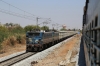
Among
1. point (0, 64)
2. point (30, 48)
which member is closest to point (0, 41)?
point (30, 48)

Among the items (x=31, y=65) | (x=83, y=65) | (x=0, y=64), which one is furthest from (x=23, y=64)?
(x=83, y=65)

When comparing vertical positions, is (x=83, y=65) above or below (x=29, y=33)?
below

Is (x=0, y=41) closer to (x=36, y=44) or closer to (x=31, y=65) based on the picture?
(x=36, y=44)

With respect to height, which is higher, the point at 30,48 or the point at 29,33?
the point at 29,33

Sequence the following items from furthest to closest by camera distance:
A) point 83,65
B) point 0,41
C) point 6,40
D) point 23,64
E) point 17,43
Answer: point 17,43 < point 6,40 < point 0,41 < point 23,64 < point 83,65

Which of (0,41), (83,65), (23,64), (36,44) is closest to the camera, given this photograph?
(83,65)

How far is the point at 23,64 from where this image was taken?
46.4 ft

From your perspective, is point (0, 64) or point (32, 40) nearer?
point (0, 64)

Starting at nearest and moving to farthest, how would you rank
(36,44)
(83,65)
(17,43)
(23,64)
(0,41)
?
(83,65) < (23,64) < (36,44) < (0,41) < (17,43)

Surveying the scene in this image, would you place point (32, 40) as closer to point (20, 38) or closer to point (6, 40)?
point (6, 40)

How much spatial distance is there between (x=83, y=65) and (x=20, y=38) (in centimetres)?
3027

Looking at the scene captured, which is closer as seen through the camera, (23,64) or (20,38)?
(23,64)

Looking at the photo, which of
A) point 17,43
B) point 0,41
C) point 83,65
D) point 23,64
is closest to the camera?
point 83,65

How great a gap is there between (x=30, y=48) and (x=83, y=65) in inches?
545
